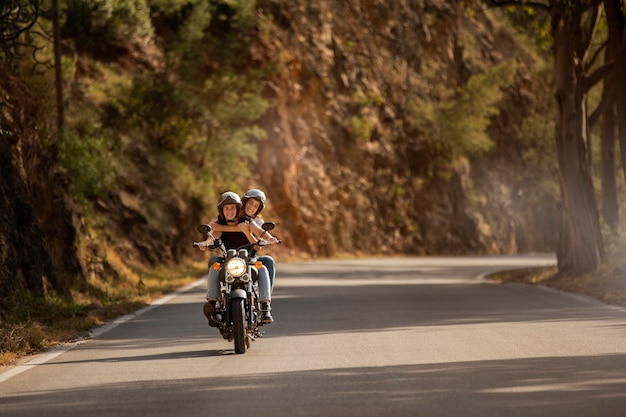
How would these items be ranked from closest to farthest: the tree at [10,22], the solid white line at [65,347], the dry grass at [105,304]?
the solid white line at [65,347] < the dry grass at [105,304] < the tree at [10,22]

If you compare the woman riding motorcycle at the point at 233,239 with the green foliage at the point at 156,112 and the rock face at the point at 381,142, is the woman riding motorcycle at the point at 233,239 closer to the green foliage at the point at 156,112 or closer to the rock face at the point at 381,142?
the rock face at the point at 381,142

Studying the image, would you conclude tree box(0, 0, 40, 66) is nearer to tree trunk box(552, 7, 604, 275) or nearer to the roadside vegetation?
the roadside vegetation

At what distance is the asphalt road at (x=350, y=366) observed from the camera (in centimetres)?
875

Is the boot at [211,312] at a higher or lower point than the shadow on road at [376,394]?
higher

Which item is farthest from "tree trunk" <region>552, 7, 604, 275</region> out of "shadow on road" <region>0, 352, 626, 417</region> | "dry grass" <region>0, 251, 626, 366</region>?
"shadow on road" <region>0, 352, 626, 417</region>

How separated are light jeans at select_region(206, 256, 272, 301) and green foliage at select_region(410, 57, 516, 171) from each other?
49395 millimetres

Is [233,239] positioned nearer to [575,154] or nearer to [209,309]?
[209,309]

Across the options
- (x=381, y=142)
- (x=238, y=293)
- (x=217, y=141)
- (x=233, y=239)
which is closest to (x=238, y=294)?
(x=238, y=293)

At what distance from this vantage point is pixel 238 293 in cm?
1252

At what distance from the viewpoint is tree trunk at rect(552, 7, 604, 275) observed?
26.7m

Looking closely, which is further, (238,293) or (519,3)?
(519,3)

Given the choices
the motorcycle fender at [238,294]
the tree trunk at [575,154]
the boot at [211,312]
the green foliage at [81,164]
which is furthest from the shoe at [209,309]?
the green foliage at [81,164]

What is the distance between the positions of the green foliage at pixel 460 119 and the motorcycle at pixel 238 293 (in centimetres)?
4945

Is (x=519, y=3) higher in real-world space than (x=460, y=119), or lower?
higher
